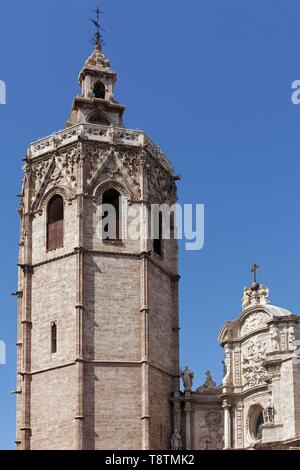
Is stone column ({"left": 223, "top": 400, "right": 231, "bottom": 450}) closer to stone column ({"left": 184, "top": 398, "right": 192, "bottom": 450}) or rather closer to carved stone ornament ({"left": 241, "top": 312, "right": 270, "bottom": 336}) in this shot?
stone column ({"left": 184, "top": 398, "right": 192, "bottom": 450})

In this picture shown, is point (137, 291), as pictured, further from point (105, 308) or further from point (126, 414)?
point (126, 414)

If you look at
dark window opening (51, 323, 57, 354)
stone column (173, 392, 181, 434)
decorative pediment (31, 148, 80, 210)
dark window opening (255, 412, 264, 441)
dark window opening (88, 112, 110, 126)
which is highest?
dark window opening (88, 112, 110, 126)

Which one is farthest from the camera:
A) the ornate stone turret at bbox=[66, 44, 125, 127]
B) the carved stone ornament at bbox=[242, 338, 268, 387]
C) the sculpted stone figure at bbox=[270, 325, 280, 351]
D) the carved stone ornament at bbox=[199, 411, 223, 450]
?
the ornate stone turret at bbox=[66, 44, 125, 127]

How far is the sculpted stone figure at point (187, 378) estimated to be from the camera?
44781mm

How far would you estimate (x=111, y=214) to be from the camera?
44844mm

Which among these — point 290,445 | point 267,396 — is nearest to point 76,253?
point 267,396

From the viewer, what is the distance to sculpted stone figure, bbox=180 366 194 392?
44.8 meters

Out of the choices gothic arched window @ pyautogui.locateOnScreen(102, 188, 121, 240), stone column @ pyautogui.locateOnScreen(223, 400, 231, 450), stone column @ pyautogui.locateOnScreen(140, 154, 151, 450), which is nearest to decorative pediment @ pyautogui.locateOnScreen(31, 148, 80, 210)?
gothic arched window @ pyautogui.locateOnScreen(102, 188, 121, 240)

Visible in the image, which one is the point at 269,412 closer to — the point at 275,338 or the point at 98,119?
the point at 275,338

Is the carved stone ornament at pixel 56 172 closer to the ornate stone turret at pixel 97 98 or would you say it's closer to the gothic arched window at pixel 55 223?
the gothic arched window at pixel 55 223

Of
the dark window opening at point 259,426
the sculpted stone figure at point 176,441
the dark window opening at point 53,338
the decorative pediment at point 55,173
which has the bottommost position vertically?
the sculpted stone figure at point 176,441

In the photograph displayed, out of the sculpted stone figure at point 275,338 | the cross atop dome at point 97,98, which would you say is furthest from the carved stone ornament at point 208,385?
the cross atop dome at point 97,98

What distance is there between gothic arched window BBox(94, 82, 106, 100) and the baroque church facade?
4.01 meters

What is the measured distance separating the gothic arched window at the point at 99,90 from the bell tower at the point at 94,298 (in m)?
5.05
